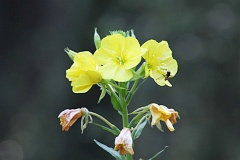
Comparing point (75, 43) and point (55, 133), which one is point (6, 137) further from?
point (75, 43)

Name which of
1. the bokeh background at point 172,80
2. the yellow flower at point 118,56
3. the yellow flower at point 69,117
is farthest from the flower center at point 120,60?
the bokeh background at point 172,80

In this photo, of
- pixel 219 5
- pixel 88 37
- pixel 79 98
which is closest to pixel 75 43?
pixel 88 37

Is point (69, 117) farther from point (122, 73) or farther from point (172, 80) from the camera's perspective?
point (172, 80)

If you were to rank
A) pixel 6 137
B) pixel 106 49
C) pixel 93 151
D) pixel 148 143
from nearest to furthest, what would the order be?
pixel 106 49, pixel 148 143, pixel 93 151, pixel 6 137

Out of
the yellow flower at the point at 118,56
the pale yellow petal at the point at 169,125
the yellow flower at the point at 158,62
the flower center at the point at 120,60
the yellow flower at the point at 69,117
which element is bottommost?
the pale yellow petal at the point at 169,125

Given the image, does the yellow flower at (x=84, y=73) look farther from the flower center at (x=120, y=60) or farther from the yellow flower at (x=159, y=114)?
the yellow flower at (x=159, y=114)

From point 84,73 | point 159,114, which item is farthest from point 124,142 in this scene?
point 84,73

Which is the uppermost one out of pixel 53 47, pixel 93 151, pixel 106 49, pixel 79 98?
pixel 106 49
